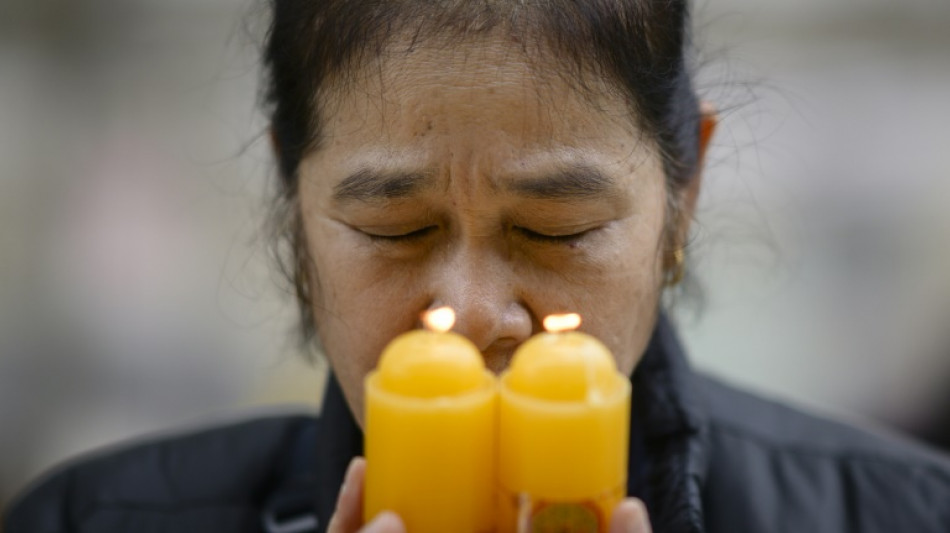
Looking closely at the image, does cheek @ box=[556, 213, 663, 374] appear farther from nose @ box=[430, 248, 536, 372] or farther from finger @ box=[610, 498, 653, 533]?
finger @ box=[610, 498, 653, 533]

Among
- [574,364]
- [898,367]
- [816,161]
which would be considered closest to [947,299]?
[898,367]

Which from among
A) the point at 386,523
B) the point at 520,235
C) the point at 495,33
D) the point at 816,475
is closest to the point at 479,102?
the point at 495,33

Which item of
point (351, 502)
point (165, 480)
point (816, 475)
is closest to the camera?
point (351, 502)

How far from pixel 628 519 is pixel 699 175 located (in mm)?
1007

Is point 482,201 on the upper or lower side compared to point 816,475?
upper

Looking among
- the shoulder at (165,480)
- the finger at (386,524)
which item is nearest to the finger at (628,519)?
the finger at (386,524)

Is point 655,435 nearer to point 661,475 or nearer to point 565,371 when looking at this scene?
point 661,475

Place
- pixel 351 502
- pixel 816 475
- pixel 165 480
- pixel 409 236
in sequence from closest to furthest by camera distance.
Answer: pixel 351 502 → pixel 409 236 → pixel 816 475 → pixel 165 480

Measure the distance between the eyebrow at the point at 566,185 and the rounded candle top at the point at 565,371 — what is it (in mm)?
441

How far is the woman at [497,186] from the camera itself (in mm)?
1503

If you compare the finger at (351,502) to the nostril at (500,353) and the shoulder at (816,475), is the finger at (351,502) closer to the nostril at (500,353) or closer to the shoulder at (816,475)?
the nostril at (500,353)

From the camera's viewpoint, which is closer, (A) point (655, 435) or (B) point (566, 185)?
(B) point (566, 185)

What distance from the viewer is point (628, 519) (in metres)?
1.10

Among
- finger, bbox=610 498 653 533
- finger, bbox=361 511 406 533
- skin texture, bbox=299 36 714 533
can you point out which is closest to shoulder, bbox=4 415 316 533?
skin texture, bbox=299 36 714 533
